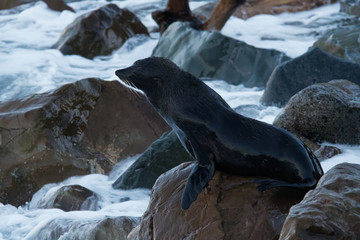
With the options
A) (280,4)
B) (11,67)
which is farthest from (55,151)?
(280,4)

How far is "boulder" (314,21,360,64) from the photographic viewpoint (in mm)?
9039

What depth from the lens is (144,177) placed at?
18.1 ft

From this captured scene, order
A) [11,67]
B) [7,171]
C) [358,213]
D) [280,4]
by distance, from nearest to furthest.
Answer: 1. [358,213]
2. [7,171]
3. [11,67]
4. [280,4]

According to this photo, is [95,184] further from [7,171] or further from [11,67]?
[11,67]

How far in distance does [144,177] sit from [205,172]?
239cm

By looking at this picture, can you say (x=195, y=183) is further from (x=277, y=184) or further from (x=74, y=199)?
(x=74, y=199)

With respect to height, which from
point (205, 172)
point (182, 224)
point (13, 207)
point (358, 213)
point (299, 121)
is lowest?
point (13, 207)

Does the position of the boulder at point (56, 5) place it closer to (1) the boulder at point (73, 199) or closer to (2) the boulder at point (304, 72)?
(2) the boulder at point (304, 72)

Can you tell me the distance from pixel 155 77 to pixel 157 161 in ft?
7.48

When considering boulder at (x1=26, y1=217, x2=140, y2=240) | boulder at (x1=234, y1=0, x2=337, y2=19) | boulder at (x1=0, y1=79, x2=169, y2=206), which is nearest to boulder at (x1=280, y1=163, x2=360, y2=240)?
boulder at (x1=26, y1=217, x2=140, y2=240)

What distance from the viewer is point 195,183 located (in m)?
3.17

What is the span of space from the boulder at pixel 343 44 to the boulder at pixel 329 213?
263 inches

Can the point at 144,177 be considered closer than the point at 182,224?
No

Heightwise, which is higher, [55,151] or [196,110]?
[196,110]
